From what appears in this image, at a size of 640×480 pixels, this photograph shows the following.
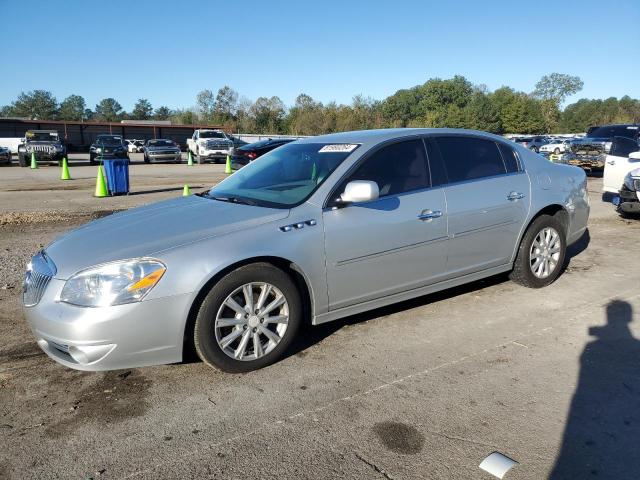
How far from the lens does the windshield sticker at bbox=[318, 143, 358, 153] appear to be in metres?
4.22

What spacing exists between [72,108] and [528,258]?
513 ft

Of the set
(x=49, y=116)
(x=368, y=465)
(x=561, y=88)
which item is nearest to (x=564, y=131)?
(x=561, y=88)

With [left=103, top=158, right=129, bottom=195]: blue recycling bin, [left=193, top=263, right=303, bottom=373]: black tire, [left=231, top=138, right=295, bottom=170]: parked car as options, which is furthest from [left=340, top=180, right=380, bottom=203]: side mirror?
[left=231, top=138, right=295, bottom=170]: parked car

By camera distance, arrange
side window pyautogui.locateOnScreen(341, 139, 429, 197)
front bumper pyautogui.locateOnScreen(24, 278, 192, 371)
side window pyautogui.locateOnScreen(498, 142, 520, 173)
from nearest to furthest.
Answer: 1. front bumper pyautogui.locateOnScreen(24, 278, 192, 371)
2. side window pyautogui.locateOnScreen(341, 139, 429, 197)
3. side window pyautogui.locateOnScreen(498, 142, 520, 173)

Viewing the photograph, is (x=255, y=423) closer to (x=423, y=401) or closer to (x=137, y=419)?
(x=137, y=419)

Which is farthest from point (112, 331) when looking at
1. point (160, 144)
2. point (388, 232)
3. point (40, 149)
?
point (160, 144)

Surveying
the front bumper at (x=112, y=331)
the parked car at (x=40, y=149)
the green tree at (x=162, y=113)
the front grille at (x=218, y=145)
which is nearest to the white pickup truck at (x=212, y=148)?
the front grille at (x=218, y=145)

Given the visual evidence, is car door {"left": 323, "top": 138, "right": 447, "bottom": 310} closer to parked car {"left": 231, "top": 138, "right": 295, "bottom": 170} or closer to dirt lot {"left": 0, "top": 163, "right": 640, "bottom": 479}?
dirt lot {"left": 0, "top": 163, "right": 640, "bottom": 479}

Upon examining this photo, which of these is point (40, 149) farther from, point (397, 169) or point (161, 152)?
point (397, 169)

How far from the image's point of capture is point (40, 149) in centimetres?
2548

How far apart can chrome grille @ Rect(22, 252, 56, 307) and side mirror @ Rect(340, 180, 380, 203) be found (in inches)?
78.4

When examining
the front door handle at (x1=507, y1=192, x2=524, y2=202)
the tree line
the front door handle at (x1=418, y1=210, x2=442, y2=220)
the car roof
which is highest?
the tree line

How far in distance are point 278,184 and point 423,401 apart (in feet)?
6.85

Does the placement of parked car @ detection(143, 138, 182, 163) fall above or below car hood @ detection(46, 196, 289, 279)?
above
